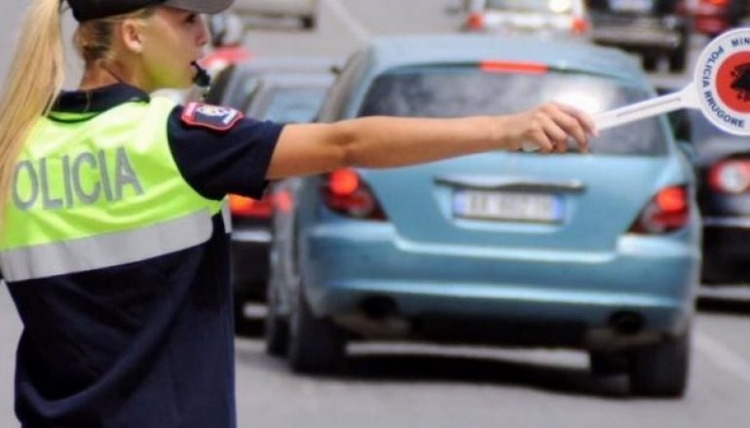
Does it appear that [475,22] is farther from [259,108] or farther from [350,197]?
[350,197]

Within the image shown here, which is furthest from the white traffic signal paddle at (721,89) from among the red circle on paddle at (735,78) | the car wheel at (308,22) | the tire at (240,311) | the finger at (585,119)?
the car wheel at (308,22)

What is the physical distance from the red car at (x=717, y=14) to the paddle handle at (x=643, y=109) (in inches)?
1663

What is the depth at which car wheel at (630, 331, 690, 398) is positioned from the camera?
1264cm

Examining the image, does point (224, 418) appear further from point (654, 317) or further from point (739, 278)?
point (739, 278)

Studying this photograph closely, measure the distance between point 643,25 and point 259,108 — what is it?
108 ft

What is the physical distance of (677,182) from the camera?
40.5 ft

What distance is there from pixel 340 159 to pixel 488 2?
146 ft

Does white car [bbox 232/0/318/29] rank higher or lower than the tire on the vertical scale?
lower

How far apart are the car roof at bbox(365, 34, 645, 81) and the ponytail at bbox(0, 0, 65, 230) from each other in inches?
316

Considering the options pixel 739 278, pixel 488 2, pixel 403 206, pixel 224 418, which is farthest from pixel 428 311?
pixel 488 2

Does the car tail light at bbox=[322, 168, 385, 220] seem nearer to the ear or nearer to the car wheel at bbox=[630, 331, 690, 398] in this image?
the car wheel at bbox=[630, 331, 690, 398]

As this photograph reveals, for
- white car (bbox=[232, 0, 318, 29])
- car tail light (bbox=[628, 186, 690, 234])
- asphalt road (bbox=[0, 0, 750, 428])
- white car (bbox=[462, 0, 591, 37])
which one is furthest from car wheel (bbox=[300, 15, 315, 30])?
car tail light (bbox=[628, 186, 690, 234])

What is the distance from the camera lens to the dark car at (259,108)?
1533 centimetres

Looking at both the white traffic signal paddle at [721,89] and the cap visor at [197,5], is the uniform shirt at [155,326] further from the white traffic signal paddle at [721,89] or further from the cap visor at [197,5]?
the white traffic signal paddle at [721,89]
